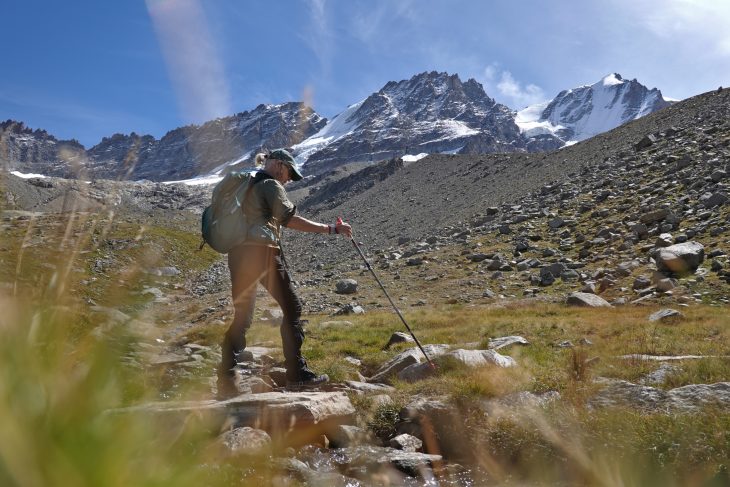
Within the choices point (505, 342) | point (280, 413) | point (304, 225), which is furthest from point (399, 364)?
point (280, 413)

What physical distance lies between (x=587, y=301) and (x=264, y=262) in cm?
Answer: 1169

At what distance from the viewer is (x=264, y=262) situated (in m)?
6.23

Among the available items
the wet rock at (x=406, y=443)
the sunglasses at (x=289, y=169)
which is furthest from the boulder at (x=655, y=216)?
the wet rock at (x=406, y=443)

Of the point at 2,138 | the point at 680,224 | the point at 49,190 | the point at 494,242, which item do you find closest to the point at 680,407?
the point at 2,138

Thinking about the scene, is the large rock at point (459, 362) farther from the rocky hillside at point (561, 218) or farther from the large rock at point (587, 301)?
the large rock at point (587, 301)

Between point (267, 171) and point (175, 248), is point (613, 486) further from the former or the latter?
point (175, 248)

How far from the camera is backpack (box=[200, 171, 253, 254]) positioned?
6.09 metres

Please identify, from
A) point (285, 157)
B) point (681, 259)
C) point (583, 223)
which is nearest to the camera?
point (285, 157)

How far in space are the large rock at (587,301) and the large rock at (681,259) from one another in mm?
3008

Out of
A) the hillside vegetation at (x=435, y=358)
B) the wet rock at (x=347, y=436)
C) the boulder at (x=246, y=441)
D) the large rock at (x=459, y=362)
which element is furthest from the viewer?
the large rock at (x=459, y=362)

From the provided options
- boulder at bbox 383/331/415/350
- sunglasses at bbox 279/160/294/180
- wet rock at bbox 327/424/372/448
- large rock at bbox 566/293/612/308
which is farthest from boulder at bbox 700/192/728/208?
wet rock at bbox 327/424/372/448

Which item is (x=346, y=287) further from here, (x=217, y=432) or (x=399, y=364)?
(x=217, y=432)

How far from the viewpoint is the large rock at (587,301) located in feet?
47.7

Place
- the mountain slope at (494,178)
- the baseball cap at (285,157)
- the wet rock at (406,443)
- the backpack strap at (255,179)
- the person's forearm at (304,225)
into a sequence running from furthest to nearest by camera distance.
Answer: the mountain slope at (494,178) → the person's forearm at (304,225) → the baseball cap at (285,157) → the backpack strap at (255,179) → the wet rock at (406,443)
